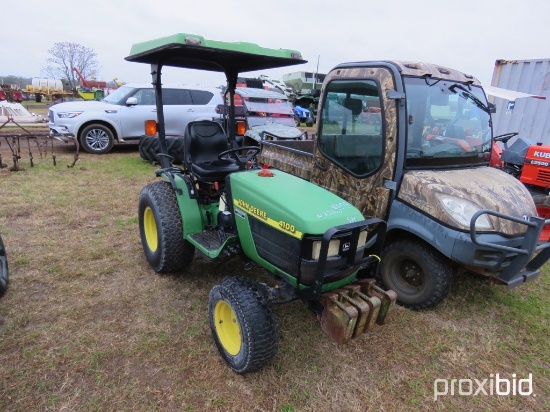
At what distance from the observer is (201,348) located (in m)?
2.38

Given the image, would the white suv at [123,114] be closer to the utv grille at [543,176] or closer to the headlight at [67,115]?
the headlight at [67,115]

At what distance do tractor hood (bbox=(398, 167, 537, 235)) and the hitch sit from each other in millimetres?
879

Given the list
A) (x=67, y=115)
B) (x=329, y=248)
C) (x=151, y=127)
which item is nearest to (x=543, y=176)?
(x=329, y=248)

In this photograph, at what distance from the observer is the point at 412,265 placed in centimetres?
295

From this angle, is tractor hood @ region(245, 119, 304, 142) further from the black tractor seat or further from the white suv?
the black tractor seat

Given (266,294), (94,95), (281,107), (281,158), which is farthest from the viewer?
(94,95)

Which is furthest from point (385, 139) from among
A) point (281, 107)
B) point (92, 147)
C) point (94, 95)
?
point (94, 95)

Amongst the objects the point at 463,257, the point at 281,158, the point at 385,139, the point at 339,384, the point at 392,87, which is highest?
the point at 392,87

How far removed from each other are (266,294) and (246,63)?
6.96ft

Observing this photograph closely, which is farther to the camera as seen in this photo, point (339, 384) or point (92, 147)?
point (92, 147)

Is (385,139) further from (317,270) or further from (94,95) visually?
(94,95)

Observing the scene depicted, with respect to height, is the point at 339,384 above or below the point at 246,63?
below

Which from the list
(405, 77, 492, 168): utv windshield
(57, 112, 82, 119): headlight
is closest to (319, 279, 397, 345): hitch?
(405, 77, 492, 168): utv windshield

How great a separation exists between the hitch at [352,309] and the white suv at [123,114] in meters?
7.24
